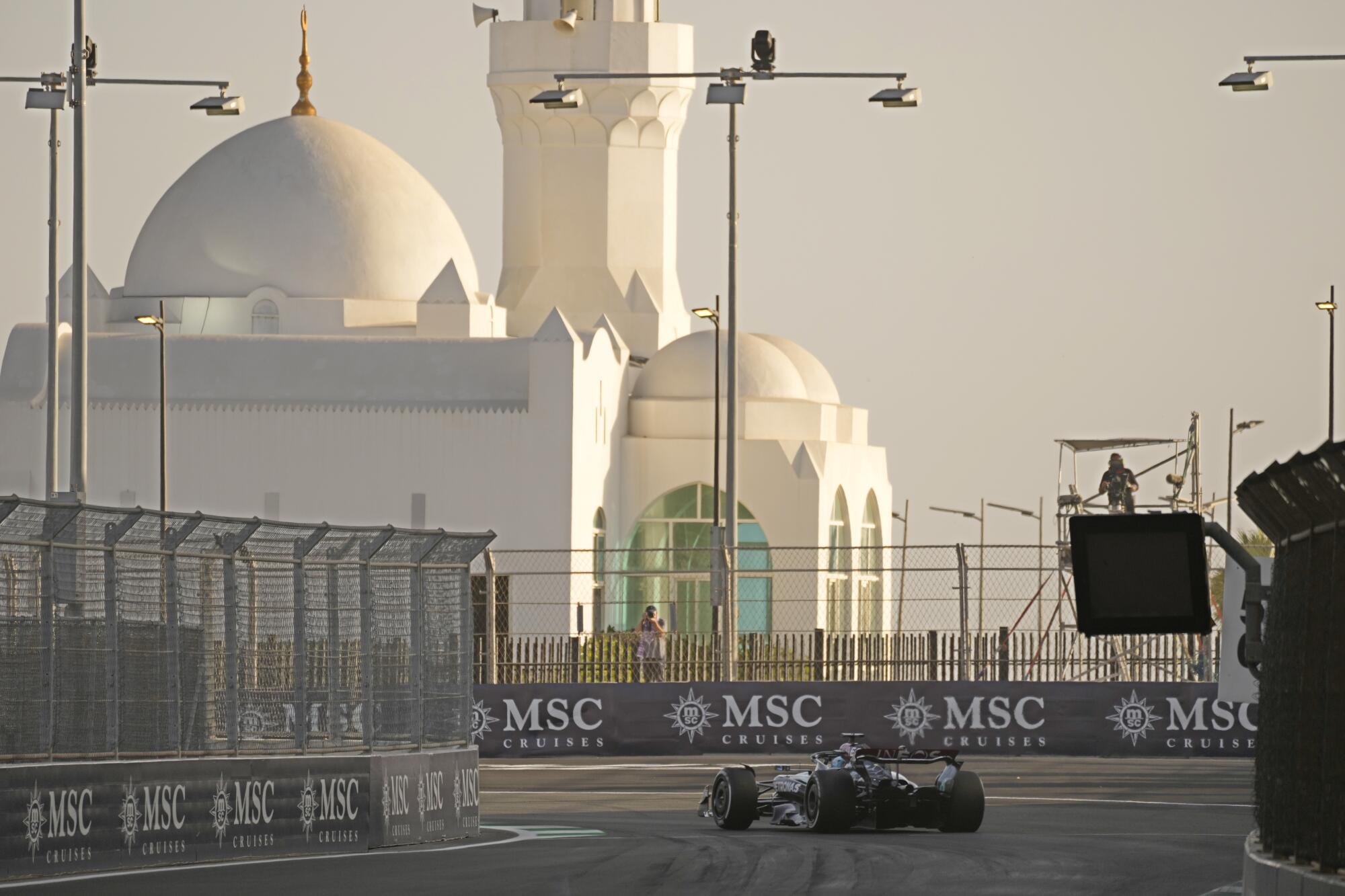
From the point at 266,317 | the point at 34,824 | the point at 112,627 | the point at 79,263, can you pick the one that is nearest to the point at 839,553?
the point at 266,317

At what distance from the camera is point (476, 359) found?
200ft

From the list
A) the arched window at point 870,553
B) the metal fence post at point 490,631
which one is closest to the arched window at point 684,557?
the arched window at point 870,553

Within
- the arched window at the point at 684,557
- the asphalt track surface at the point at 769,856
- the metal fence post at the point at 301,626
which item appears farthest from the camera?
the arched window at the point at 684,557

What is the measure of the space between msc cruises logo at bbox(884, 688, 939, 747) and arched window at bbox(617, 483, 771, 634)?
2620 centimetres

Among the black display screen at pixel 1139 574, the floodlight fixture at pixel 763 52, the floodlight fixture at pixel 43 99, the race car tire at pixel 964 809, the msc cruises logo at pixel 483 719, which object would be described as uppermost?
the floodlight fixture at pixel 763 52

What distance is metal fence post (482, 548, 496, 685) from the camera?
106ft

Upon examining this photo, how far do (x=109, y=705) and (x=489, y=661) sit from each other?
633 inches

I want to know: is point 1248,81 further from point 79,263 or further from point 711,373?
point 711,373

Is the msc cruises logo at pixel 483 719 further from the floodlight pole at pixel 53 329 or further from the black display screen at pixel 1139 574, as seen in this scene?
the black display screen at pixel 1139 574

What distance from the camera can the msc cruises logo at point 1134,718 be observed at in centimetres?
3078

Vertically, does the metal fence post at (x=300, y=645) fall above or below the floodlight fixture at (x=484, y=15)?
below

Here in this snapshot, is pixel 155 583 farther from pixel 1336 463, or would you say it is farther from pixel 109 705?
pixel 1336 463

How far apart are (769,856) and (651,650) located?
17915 mm

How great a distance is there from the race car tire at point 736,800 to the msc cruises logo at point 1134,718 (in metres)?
11.0
